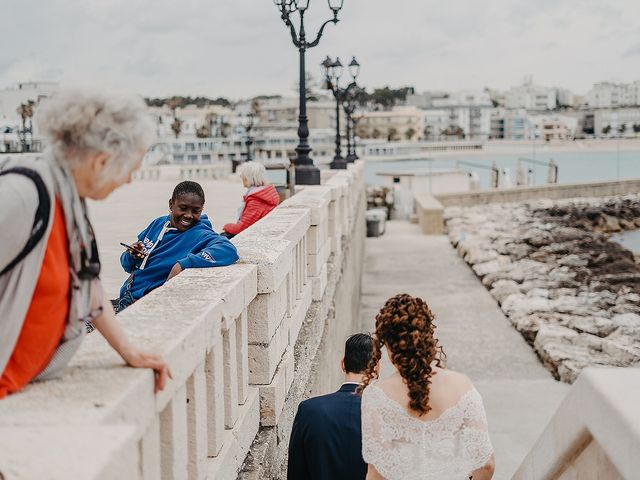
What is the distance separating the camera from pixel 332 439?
4016 mm

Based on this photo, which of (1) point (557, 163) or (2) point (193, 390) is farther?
(1) point (557, 163)

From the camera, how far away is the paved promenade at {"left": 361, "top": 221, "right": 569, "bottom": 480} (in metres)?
11.5

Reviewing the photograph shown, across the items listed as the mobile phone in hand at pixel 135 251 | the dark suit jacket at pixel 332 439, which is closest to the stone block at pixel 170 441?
the dark suit jacket at pixel 332 439

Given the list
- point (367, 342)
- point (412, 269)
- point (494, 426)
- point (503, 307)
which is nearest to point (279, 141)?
point (412, 269)

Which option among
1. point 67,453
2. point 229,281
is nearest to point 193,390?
point 229,281

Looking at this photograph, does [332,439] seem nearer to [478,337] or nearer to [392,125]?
[478,337]

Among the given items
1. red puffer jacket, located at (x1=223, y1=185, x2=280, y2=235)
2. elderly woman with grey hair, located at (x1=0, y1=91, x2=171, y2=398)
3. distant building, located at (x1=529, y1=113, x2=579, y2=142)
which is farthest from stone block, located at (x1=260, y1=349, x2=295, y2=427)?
distant building, located at (x1=529, y1=113, x2=579, y2=142)

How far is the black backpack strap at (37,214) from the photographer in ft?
7.28

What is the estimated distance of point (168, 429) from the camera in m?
2.79

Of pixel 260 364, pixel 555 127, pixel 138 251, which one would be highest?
pixel 555 127

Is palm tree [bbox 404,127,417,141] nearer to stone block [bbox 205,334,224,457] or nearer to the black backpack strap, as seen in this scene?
stone block [bbox 205,334,224,457]

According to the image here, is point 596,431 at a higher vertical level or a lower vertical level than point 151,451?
lower

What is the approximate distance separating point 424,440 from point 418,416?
0.32 feet

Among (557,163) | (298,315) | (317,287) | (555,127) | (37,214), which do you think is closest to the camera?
(37,214)
